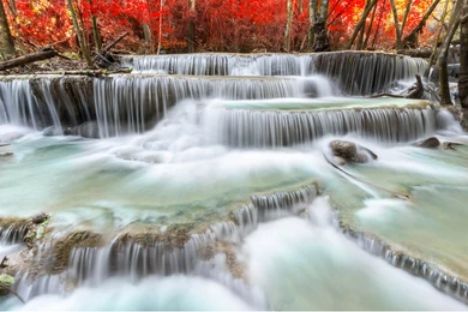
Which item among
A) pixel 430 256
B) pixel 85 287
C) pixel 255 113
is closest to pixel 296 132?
pixel 255 113

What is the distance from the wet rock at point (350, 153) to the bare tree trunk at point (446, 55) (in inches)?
119

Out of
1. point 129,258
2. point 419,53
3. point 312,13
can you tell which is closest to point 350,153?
point 129,258

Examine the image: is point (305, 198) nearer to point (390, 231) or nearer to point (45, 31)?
point (390, 231)

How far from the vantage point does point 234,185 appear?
426 cm

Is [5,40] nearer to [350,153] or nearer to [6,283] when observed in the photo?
[6,283]

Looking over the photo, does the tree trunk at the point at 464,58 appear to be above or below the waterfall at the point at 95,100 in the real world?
above

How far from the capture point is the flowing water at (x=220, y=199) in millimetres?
2756

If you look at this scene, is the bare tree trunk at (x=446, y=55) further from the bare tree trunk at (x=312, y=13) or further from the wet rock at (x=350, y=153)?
the bare tree trunk at (x=312, y=13)

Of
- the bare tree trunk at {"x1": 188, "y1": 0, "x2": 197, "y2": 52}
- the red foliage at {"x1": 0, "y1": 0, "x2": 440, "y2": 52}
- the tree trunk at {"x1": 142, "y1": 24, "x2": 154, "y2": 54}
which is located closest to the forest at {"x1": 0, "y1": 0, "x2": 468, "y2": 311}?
the red foliage at {"x1": 0, "y1": 0, "x2": 440, "y2": 52}

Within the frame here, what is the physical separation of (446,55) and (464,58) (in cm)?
39

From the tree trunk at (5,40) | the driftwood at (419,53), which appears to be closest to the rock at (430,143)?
the driftwood at (419,53)

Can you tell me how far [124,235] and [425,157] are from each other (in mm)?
5143

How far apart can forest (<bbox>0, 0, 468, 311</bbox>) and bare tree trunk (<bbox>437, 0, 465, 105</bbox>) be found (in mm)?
46

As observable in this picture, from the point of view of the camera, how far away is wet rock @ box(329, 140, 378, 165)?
523 cm
